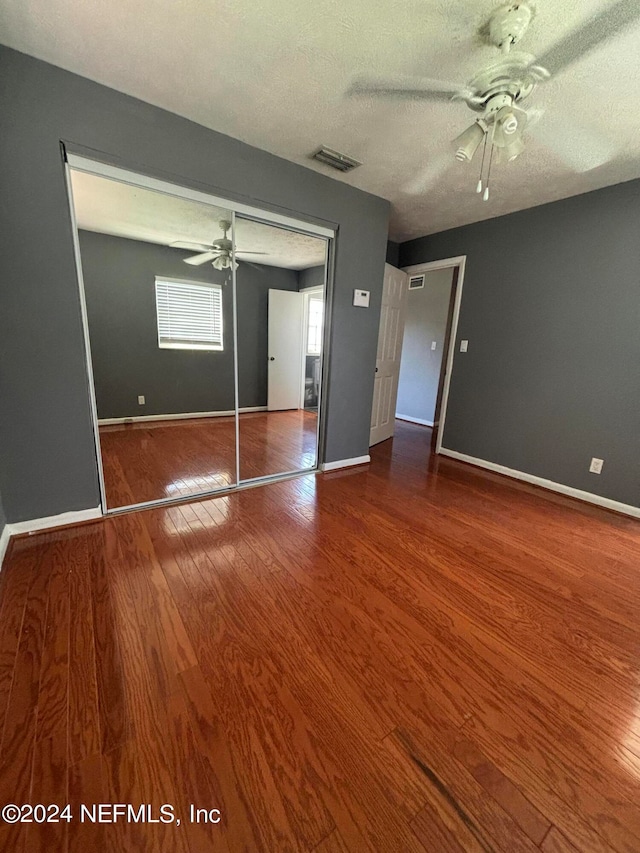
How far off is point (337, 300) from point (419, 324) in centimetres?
296

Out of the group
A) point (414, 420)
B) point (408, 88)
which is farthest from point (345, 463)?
point (408, 88)

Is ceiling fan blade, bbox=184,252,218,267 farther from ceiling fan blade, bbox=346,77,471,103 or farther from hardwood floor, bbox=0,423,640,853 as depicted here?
hardwood floor, bbox=0,423,640,853

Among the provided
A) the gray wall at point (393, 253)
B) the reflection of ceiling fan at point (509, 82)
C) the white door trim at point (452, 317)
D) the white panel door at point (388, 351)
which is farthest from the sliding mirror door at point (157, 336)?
the white door trim at point (452, 317)

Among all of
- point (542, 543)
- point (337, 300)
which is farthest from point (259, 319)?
point (542, 543)

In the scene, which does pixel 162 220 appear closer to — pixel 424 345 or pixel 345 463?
pixel 345 463

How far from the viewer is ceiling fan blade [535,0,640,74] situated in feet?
4.17

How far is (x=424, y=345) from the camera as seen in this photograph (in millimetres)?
5406

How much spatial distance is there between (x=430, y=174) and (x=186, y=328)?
2466 millimetres

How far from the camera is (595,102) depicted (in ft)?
5.68

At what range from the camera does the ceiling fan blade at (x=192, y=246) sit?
2.86 m

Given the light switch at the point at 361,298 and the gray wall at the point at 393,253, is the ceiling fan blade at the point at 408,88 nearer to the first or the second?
the light switch at the point at 361,298

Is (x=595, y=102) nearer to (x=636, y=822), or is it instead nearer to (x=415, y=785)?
(x=636, y=822)

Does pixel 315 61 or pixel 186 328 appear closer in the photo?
pixel 315 61

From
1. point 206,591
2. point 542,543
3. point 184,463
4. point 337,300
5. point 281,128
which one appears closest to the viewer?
point 206,591
